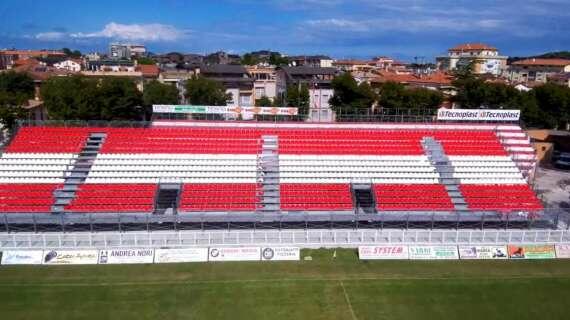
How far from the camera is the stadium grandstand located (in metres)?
29.2

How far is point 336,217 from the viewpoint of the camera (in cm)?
2914

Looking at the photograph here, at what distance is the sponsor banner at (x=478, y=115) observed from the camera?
1535 inches

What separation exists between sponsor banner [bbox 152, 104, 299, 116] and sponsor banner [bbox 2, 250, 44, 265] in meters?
17.4

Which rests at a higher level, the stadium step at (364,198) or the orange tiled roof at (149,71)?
the orange tiled roof at (149,71)

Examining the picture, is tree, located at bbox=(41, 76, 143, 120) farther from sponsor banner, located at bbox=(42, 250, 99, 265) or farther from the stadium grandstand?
sponsor banner, located at bbox=(42, 250, 99, 265)

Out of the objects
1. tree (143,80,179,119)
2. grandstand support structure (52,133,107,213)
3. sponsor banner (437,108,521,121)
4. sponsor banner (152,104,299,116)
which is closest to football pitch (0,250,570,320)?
grandstand support structure (52,133,107,213)

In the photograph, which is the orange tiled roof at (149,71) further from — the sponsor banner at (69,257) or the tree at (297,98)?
the sponsor banner at (69,257)

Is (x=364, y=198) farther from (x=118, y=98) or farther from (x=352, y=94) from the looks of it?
(x=118, y=98)

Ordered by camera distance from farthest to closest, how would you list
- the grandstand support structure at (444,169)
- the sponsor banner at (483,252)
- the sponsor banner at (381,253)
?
the grandstand support structure at (444,169) → the sponsor banner at (483,252) → the sponsor banner at (381,253)

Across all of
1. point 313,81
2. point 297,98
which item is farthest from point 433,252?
point 313,81

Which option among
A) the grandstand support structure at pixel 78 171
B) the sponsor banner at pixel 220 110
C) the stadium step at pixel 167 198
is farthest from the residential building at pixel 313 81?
the stadium step at pixel 167 198

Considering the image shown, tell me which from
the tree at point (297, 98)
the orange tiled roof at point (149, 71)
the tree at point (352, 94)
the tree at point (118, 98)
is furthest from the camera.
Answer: the orange tiled roof at point (149, 71)

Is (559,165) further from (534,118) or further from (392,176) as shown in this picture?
(392,176)

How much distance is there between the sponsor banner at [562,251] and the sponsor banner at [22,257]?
29.4 m
